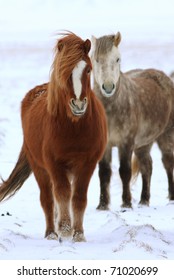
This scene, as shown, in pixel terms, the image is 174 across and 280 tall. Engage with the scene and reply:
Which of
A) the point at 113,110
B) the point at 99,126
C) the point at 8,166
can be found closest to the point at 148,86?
the point at 113,110

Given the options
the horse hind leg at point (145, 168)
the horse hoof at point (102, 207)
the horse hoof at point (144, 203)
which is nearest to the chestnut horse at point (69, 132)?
the horse hoof at point (102, 207)

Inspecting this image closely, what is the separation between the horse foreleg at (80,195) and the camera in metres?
6.52

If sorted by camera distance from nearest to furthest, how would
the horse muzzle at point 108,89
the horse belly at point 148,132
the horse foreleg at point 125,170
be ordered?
1. the horse muzzle at point 108,89
2. the horse foreleg at point 125,170
3. the horse belly at point 148,132

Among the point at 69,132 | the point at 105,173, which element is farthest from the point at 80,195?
the point at 105,173

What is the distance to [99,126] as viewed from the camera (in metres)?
6.63

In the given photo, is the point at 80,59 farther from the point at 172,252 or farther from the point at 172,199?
the point at 172,199

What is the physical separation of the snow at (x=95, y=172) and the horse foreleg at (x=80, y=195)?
6.2 inches

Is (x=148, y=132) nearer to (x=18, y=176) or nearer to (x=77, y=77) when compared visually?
(x=18, y=176)

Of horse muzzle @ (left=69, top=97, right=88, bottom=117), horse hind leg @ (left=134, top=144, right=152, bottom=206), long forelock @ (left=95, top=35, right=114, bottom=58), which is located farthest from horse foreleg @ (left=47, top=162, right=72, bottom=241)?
horse hind leg @ (left=134, top=144, right=152, bottom=206)

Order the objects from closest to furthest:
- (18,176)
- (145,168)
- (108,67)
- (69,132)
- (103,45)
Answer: (69,132) → (18,176) → (108,67) → (103,45) → (145,168)

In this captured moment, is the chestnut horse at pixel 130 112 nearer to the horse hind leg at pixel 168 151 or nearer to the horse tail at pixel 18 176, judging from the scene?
the horse hind leg at pixel 168 151

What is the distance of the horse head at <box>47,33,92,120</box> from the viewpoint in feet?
20.0

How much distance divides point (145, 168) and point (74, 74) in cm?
594

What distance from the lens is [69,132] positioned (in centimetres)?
645
